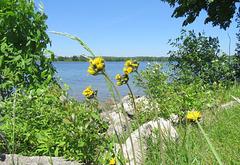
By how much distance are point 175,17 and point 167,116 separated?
5288mm

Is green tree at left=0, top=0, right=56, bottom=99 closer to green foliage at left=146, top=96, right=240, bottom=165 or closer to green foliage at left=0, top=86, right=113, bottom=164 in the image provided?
green foliage at left=0, top=86, right=113, bottom=164

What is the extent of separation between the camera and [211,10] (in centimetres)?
728

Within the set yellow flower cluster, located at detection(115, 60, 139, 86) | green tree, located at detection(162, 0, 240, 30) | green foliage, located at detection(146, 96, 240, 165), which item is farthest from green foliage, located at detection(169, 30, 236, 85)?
yellow flower cluster, located at detection(115, 60, 139, 86)

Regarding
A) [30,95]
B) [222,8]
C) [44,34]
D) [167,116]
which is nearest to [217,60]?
[222,8]

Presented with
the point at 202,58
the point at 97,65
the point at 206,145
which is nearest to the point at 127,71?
the point at 97,65

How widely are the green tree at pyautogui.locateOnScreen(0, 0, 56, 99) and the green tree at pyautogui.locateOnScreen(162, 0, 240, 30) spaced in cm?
546

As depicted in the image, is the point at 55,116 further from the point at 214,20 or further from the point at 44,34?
the point at 214,20

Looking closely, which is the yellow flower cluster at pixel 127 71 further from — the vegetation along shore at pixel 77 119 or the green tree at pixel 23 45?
the green tree at pixel 23 45

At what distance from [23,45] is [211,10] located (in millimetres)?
6964

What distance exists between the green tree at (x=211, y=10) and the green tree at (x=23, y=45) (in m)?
5.46

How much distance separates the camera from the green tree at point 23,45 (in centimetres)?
267

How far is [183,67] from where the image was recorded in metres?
5.93

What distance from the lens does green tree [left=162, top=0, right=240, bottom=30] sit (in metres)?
6.87

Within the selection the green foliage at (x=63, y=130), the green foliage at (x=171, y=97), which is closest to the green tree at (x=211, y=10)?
the green foliage at (x=171, y=97)
